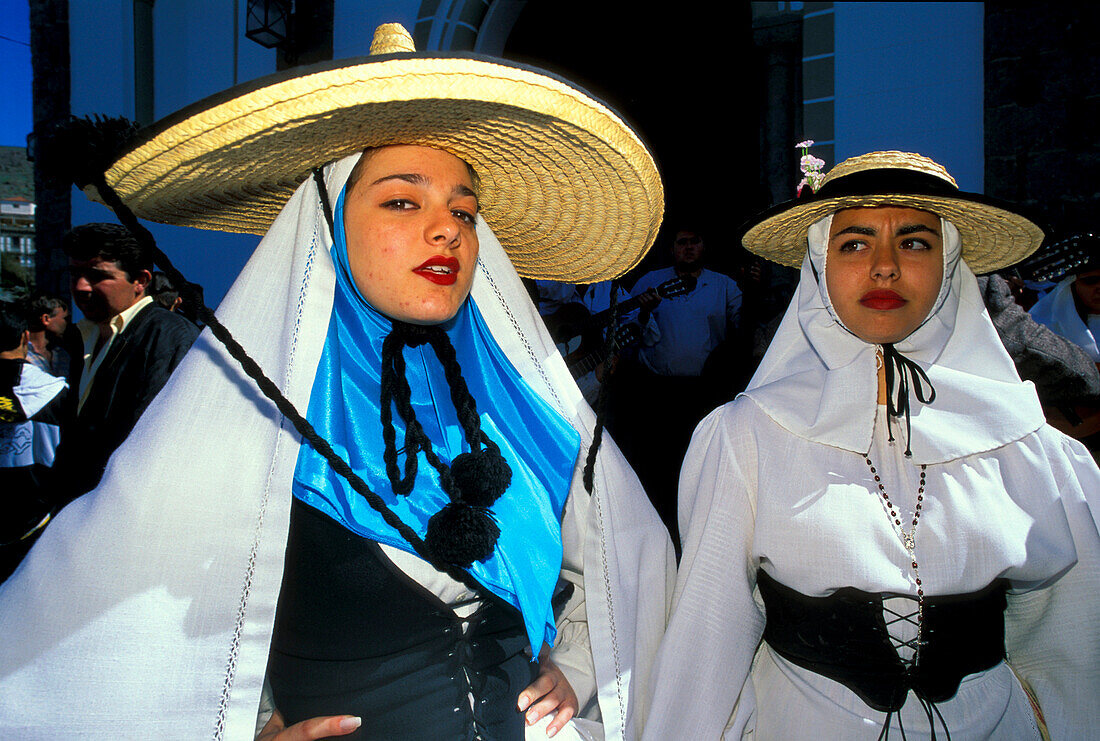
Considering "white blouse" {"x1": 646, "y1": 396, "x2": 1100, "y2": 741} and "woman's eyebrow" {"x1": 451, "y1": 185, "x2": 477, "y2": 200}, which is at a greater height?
"woman's eyebrow" {"x1": 451, "y1": 185, "x2": 477, "y2": 200}

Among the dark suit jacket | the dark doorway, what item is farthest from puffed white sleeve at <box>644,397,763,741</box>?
the dark doorway

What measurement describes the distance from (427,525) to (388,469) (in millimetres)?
137

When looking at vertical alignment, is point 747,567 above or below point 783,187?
below

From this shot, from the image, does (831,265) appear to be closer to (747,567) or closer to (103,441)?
(747,567)

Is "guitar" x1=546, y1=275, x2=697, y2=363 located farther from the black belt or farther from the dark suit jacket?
the black belt

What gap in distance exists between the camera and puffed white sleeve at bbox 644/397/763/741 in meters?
1.59

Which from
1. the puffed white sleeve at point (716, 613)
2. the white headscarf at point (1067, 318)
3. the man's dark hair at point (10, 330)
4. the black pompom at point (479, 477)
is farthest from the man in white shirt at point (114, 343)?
the white headscarf at point (1067, 318)

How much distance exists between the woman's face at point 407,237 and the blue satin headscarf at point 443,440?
0.20 ft

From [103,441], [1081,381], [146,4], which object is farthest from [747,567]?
[146,4]

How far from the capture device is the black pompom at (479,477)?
1.35 metres

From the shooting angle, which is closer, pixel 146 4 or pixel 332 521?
pixel 332 521

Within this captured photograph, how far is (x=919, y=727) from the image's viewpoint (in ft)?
5.03

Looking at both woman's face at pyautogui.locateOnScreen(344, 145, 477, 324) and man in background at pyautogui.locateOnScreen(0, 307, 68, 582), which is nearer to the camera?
woman's face at pyautogui.locateOnScreen(344, 145, 477, 324)

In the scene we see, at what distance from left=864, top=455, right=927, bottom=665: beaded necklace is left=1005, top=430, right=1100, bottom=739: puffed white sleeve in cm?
36
